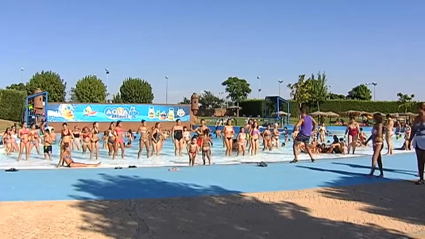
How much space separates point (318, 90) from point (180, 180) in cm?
5257

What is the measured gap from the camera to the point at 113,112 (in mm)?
33312

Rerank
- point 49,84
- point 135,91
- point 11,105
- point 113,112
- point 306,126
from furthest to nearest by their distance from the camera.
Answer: point 135,91 → point 49,84 → point 11,105 → point 113,112 → point 306,126

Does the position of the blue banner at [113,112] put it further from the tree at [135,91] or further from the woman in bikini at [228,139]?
the tree at [135,91]

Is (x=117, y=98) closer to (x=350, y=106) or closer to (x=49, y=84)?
(x=49, y=84)

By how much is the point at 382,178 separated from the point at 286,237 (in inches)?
220

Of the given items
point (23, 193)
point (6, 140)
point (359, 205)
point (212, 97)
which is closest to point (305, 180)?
point (359, 205)

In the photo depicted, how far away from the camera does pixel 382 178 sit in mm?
10289

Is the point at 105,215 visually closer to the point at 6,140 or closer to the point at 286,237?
the point at 286,237

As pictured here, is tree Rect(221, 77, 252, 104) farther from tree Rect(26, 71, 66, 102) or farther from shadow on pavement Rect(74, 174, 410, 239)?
shadow on pavement Rect(74, 174, 410, 239)

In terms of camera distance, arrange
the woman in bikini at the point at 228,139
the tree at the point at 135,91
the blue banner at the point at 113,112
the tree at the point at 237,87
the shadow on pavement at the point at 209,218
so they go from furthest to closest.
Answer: the tree at the point at 237,87 → the tree at the point at 135,91 → the blue banner at the point at 113,112 → the woman in bikini at the point at 228,139 → the shadow on pavement at the point at 209,218

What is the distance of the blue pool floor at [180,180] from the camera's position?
27.9ft

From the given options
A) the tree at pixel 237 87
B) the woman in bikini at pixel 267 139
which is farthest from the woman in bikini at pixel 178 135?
the tree at pixel 237 87

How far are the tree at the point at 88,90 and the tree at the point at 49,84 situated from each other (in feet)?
8.31

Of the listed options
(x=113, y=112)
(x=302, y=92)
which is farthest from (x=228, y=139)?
(x=302, y=92)
